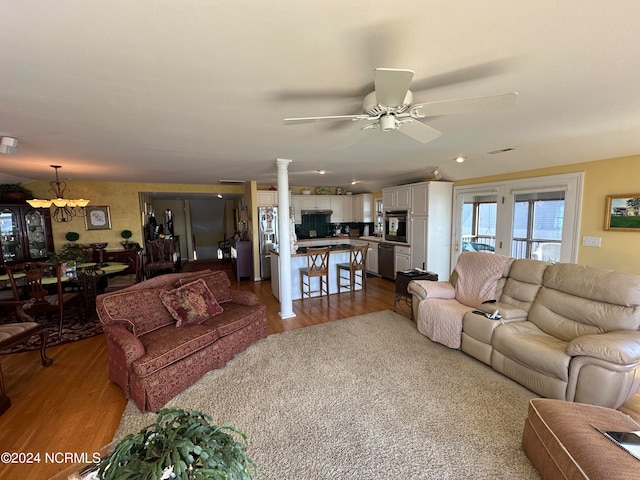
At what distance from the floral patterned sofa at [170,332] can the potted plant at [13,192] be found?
4508 millimetres

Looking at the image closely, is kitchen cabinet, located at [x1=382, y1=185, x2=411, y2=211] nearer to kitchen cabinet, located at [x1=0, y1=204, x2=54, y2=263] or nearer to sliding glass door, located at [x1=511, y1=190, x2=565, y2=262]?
sliding glass door, located at [x1=511, y1=190, x2=565, y2=262]

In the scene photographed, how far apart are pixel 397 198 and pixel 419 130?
4156 millimetres

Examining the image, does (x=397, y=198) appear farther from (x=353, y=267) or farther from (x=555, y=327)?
(x=555, y=327)

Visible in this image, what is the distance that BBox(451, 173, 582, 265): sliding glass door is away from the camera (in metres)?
3.88

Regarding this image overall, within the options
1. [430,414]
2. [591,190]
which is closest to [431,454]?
[430,414]

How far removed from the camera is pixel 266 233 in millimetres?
6504

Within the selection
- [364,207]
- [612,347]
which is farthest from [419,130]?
[364,207]

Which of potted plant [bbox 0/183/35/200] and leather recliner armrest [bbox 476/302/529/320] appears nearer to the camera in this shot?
leather recliner armrest [bbox 476/302/529/320]

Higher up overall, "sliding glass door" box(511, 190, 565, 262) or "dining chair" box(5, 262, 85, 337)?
"sliding glass door" box(511, 190, 565, 262)

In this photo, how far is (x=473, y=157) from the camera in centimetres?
444

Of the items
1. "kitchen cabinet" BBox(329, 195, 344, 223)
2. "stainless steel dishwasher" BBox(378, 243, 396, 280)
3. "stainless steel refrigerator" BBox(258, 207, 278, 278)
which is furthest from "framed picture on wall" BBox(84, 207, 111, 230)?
"stainless steel dishwasher" BBox(378, 243, 396, 280)

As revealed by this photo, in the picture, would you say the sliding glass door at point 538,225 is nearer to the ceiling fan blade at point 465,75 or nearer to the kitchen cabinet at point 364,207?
the ceiling fan blade at point 465,75

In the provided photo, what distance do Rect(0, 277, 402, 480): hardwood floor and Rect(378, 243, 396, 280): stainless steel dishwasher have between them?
10.7 ft

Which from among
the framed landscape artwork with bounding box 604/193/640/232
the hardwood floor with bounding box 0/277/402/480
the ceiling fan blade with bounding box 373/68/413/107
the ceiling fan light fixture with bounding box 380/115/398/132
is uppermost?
the ceiling fan blade with bounding box 373/68/413/107
